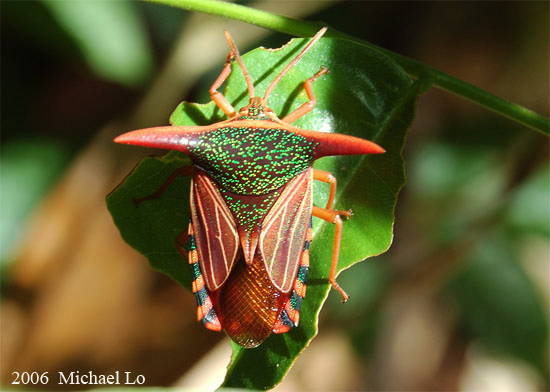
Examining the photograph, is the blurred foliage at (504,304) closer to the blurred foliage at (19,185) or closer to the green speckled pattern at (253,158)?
the green speckled pattern at (253,158)

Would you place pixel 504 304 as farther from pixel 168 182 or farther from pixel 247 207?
pixel 168 182

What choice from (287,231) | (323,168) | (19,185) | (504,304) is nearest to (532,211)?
(504,304)

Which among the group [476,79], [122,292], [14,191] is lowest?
[476,79]

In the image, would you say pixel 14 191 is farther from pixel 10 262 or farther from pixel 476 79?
pixel 476 79

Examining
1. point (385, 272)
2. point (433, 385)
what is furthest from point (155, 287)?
point (433, 385)

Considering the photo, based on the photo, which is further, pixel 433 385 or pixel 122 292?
pixel 433 385

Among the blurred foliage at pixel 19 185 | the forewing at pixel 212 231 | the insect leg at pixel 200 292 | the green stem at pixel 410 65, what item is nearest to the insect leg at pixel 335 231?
the forewing at pixel 212 231

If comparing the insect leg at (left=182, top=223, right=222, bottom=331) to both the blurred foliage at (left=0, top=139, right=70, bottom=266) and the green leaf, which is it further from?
the blurred foliage at (left=0, top=139, right=70, bottom=266)
